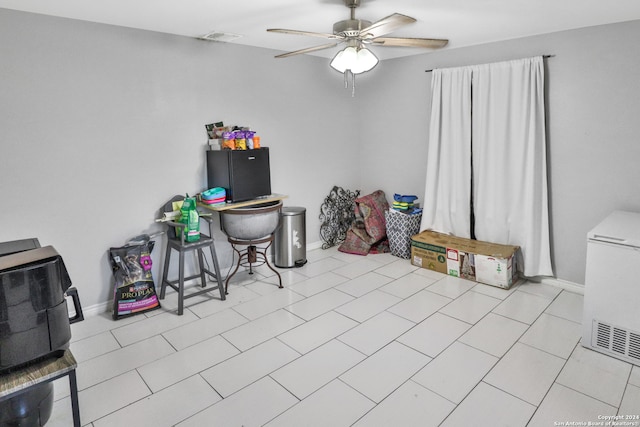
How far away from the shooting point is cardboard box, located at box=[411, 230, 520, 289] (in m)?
3.43

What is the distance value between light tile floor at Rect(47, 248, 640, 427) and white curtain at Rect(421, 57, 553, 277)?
0.61 meters

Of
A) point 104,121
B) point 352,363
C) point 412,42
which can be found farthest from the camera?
point 104,121

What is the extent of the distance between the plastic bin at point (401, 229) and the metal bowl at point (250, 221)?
1.50 meters

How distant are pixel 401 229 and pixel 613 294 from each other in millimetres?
2110

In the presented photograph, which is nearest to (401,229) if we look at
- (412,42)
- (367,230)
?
(367,230)

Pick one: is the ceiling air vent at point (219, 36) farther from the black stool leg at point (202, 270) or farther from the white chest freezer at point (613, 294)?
the white chest freezer at point (613, 294)

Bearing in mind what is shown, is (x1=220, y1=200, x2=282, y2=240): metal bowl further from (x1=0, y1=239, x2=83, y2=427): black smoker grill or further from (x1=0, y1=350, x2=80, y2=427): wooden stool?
(x1=0, y1=350, x2=80, y2=427): wooden stool

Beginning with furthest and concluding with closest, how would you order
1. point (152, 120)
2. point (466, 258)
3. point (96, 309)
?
point (466, 258) → point (152, 120) → point (96, 309)

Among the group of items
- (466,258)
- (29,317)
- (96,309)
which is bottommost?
(96,309)

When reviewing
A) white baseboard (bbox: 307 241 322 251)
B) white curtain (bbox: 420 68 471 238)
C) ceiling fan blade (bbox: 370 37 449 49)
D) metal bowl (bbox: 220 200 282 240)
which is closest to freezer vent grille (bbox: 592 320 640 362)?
white curtain (bbox: 420 68 471 238)

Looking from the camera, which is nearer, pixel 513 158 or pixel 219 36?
pixel 219 36

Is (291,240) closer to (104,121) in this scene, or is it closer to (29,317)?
(104,121)

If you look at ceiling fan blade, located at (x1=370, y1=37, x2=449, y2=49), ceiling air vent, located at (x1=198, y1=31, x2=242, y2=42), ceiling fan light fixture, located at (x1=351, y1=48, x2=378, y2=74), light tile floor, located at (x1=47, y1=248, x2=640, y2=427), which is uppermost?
ceiling air vent, located at (x1=198, y1=31, x2=242, y2=42)

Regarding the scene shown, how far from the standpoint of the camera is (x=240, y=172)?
3.33 meters
